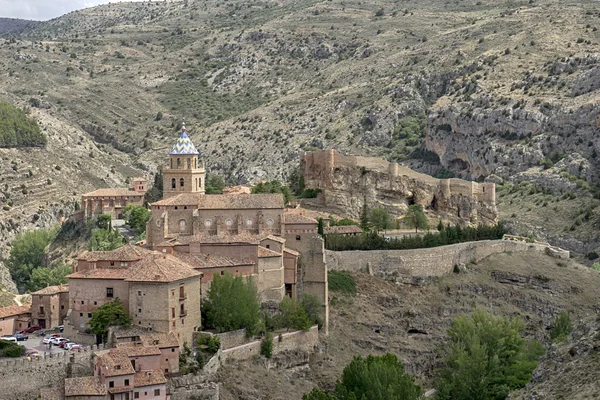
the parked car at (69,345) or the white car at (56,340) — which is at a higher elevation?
the white car at (56,340)

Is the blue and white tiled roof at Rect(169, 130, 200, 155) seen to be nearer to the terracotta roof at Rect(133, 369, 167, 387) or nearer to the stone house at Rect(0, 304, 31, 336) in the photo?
the stone house at Rect(0, 304, 31, 336)

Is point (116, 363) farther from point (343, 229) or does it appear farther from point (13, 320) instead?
point (343, 229)

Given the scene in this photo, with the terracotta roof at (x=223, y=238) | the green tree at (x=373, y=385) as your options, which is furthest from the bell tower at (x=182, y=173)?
the green tree at (x=373, y=385)

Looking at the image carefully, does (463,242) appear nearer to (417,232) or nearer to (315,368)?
(417,232)

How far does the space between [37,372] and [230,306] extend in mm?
12645

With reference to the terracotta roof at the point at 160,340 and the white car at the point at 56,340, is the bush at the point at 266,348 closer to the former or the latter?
the terracotta roof at the point at 160,340

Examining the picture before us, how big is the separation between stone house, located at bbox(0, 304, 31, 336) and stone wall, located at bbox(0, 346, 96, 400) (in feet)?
30.2

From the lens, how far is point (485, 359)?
258ft

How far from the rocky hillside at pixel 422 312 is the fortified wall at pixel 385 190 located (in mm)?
5382

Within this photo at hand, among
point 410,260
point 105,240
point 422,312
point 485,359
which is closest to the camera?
point 485,359

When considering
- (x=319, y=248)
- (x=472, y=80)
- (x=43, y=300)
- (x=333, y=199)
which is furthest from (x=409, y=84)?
(x=43, y=300)

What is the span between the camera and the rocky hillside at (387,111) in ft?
447

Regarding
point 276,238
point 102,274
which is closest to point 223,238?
point 276,238

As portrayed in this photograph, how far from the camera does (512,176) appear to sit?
438 ft
